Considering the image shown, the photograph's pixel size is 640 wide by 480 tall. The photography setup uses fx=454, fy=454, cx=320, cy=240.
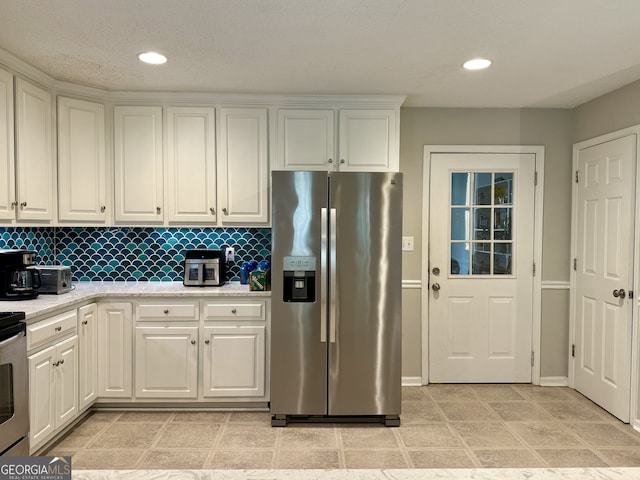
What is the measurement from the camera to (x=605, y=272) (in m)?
3.40

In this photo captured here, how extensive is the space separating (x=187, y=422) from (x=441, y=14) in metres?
2.94

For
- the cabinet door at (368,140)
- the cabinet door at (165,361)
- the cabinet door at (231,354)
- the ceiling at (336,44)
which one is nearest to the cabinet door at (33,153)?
the ceiling at (336,44)

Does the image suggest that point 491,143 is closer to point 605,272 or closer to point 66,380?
point 605,272

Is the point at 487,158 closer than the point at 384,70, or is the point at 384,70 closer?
the point at 384,70

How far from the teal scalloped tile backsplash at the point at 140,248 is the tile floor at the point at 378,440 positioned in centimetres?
112

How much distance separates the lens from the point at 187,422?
3.14m

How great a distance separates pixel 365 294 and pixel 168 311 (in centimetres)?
141

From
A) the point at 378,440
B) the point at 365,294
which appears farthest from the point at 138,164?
the point at 378,440

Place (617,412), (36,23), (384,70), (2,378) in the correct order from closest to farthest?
(2,378)
(36,23)
(384,70)
(617,412)

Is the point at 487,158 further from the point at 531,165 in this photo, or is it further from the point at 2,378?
the point at 2,378

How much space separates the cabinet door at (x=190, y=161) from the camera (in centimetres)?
349

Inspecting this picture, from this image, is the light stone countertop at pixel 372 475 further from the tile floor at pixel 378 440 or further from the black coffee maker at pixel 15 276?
the black coffee maker at pixel 15 276

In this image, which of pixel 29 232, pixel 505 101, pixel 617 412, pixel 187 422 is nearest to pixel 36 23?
pixel 29 232

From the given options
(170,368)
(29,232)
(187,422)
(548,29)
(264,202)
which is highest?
A: (548,29)
